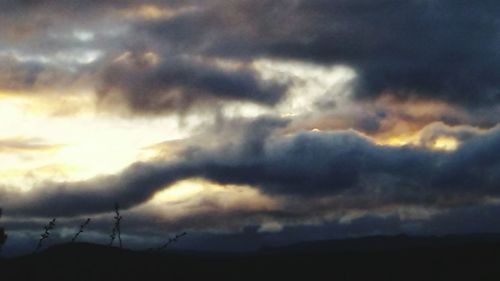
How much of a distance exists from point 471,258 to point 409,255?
4290 mm

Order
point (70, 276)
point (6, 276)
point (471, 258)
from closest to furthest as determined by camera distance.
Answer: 1. point (6, 276)
2. point (70, 276)
3. point (471, 258)

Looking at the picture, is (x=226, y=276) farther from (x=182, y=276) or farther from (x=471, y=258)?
(x=471, y=258)

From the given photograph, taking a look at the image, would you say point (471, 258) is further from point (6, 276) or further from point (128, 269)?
point (6, 276)

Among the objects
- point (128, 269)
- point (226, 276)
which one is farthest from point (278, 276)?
point (128, 269)

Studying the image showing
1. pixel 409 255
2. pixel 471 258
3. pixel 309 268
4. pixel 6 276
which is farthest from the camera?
pixel 409 255

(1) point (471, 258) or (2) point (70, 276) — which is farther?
(1) point (471, 258)

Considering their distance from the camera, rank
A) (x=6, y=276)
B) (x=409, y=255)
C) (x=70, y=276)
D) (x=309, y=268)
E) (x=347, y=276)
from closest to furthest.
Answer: (x=6, y=276) < (x=70, y=276) < (x=347, y=276) < (x=309, y=268) < (x=409, y=255)

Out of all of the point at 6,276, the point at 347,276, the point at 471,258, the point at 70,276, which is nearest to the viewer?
the point at 6,276

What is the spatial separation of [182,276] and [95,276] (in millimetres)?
4127

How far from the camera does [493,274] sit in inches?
1372

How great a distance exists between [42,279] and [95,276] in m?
3.19

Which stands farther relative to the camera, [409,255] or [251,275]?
[409,255]

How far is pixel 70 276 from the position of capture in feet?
97.9

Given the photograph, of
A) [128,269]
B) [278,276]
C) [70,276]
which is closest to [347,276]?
[278,276]
